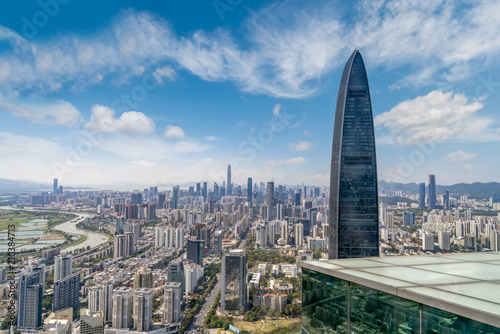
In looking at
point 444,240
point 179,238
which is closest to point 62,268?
point 179,238

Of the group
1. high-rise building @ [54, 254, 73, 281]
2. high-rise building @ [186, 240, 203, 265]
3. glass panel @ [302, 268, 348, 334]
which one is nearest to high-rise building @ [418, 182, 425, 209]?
high-rise building @ [186, 240, 203, 265]

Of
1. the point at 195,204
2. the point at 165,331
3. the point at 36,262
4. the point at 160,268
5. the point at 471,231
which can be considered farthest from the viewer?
the point at 195,204

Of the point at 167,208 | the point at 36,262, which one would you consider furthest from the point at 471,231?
the point at 167,208

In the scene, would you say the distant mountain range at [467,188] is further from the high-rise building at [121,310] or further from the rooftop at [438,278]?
the rooftop at [438,278]

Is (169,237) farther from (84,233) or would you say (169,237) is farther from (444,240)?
(444,240)

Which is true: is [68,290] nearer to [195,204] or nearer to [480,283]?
[480,283]

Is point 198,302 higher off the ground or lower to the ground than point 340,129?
lower

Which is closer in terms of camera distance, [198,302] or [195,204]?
[198,302]
